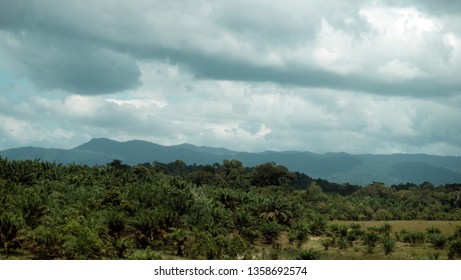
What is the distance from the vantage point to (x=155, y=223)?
44094mm

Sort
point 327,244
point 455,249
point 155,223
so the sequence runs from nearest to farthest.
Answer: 1. point 455,249
2. point 155,223
3. point 327,244

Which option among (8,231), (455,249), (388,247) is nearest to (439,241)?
(455,249)

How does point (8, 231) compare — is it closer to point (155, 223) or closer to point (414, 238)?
point (155, 223)

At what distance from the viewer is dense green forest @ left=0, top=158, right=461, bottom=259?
118 ft

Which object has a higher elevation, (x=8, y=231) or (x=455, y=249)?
(x=8, y=231)

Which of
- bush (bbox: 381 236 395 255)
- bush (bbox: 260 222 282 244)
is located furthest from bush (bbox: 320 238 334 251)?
bush (bbox: 381 236 395 255)

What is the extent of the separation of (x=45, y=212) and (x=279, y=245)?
23452 millimetres

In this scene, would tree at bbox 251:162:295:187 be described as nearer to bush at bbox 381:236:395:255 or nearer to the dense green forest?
the dense green forest

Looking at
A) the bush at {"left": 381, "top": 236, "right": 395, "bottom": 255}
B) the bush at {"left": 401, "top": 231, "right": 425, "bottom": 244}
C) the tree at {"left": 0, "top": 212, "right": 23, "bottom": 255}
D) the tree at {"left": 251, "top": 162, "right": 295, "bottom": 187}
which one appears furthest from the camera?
the tree at {"left": 251, "top": 162, "right": 295, "bottom": 187}

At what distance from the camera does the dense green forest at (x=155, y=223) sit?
3602 cm
